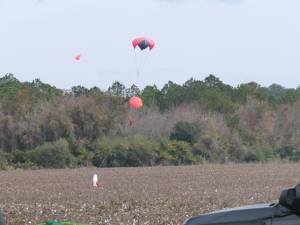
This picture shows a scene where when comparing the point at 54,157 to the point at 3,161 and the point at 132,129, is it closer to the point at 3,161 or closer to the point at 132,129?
the point at 3,161

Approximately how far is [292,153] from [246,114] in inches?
650

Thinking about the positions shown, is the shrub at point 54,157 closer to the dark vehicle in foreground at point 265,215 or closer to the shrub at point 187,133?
the shrub at point 187,133

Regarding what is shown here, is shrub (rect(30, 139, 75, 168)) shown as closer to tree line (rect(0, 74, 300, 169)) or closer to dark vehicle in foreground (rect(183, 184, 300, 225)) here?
tree line (rect(0, 74, 300, 169))

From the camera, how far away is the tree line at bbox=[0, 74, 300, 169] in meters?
66.4

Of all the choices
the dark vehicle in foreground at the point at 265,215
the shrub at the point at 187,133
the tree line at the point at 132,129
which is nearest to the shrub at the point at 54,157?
the tree line at the point at 132,129

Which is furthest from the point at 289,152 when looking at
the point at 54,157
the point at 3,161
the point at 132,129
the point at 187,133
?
the point at 3,161

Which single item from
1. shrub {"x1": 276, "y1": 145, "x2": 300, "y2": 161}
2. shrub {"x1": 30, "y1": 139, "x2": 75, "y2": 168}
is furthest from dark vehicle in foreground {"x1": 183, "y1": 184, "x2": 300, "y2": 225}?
shrub {"x1": 276, "y1": 145, "x2": 300, "y2": 161}

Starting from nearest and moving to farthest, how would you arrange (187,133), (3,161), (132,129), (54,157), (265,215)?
(265,215) < (54,157) < (3,161) < (187,133) < (132,129)

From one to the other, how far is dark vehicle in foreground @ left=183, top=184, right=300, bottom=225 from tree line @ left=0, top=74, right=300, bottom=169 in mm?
58558

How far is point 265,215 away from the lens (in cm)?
605

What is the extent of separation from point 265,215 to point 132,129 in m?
70.4

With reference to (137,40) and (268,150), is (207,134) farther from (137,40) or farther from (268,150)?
(137,40)

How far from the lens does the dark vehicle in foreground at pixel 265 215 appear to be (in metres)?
5.87

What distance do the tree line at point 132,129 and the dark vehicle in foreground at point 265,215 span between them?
58.6 m
